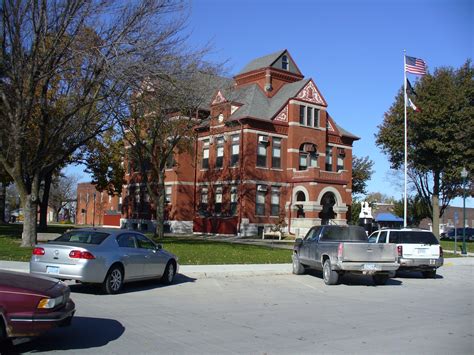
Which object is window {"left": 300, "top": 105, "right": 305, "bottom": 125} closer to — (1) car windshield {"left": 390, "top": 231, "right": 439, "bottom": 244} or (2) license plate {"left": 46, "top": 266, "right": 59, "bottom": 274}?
(1) car windshield {"left": 390, "top": 231, "right": 439, "bottom": 244}

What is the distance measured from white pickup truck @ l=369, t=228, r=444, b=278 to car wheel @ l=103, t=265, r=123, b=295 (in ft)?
33.6

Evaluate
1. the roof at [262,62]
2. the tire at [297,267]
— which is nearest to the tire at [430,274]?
the tire at [297,267]

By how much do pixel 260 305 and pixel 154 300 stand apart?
236 centimetres

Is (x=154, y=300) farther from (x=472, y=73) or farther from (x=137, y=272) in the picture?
(x=472, y=73)

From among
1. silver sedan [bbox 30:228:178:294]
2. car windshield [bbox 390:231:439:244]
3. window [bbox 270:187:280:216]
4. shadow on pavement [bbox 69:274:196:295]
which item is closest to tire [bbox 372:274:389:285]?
car windshield [bbox 390:231:439:244]

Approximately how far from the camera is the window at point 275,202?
44.8 meters

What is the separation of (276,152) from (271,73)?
306 inches

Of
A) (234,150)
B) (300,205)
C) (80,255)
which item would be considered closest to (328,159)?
(300,205)

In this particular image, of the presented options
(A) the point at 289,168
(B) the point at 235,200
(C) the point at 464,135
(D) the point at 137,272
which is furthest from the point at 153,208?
(D) the point at 137,272

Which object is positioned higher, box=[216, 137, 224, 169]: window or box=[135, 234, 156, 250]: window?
box=[216, 137, 224, 169]: window

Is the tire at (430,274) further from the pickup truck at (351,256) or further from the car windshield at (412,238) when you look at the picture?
the pickup truck at (351,256)

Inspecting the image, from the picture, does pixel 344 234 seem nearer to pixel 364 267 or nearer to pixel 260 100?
pixel 364 267

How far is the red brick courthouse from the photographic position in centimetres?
4356

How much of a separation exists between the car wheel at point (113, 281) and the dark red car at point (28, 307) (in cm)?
525
